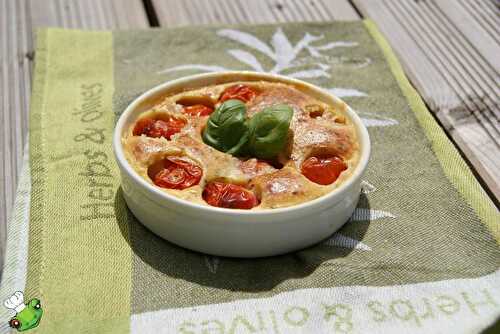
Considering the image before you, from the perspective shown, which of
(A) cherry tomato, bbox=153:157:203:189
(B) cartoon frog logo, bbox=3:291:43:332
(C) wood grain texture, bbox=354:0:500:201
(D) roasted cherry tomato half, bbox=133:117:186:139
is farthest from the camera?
(C) wood grain texture, bbox=354:0:500:201

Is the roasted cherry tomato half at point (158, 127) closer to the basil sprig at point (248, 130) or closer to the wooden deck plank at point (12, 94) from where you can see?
the basil sprig at point (248, 130)

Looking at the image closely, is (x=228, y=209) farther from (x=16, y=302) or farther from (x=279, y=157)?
(x=16, y=302)

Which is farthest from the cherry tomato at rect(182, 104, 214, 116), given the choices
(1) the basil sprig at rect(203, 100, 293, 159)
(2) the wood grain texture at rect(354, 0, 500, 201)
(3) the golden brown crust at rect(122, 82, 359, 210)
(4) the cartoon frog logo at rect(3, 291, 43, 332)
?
(2) the wood grain texture at rect(354, 0, 500, 201)

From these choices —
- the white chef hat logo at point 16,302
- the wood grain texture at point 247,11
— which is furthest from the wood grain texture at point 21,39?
the white chef hat logo at point 16,302

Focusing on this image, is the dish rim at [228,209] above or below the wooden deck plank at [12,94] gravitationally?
above

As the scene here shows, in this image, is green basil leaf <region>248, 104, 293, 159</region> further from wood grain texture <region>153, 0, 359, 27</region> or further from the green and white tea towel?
wood grain texture <region>153, 0, 359, 27</region>

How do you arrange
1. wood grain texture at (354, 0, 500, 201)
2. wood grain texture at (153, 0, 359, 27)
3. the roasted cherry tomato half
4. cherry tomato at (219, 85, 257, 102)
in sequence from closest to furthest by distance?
the roasted cherry tomato half < cherry tomato at (219, 85, 257, 102) < wood grain texture at (354, 0, 500, 201) < wood grain texture at (153, 0, 359, 27)
